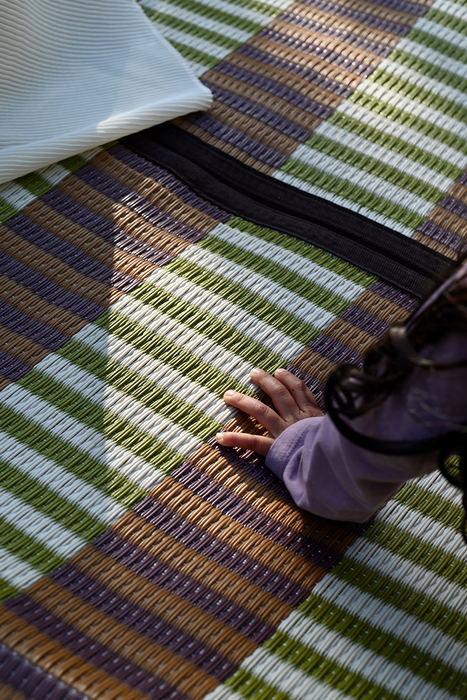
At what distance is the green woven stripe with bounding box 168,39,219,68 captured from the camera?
141 cm

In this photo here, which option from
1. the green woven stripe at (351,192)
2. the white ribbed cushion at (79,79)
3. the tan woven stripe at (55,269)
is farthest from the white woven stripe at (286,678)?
the white ribbed cushion at (79,79)

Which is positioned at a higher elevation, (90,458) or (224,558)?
(90,458)

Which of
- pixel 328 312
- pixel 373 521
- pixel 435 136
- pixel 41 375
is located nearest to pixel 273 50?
pixel 435 136

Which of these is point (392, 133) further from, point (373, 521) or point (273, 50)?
point (373, 521)

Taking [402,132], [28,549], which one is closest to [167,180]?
[402,132]

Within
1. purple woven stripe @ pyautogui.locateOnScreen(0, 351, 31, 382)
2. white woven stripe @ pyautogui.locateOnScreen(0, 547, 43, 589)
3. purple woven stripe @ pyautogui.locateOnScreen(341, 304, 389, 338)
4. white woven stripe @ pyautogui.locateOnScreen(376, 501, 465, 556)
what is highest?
purple woven stripe @ pyautogui.locateOnScreen(0, 351, 31, 382)

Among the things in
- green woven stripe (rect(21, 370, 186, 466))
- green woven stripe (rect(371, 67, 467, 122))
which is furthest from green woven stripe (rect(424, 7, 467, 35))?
green woven stripe (rect(21, 370, 186, 466))

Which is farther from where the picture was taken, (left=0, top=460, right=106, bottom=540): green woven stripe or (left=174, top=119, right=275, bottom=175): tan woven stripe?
(left=174, top=119, right=275, bottom=175): tan woven stripe

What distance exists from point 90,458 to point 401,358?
1.60 ft

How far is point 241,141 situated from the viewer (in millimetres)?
1289

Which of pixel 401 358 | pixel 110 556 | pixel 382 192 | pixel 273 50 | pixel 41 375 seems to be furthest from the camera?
pixel 273 50

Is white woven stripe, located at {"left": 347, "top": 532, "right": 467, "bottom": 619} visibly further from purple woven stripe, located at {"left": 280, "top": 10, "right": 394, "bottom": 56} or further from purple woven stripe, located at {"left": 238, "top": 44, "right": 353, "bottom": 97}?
purple woven stripe, located at {"left": 280, "top": 10, "right": 394, "bottom": 56}

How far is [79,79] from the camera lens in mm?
1304

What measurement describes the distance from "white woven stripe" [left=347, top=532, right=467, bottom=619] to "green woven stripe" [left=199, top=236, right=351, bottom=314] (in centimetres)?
39
